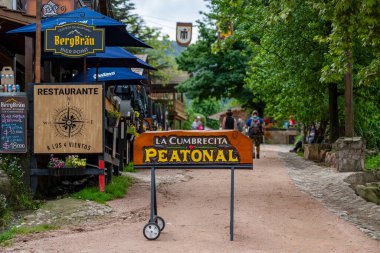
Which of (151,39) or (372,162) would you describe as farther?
(151,39)

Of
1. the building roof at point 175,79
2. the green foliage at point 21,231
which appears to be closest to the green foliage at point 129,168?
the green foliage at point 21,231

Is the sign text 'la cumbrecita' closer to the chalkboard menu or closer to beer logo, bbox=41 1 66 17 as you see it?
the chalkboard menu

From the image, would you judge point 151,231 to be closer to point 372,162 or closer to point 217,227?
point 217,227

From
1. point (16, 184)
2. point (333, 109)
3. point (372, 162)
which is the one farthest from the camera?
point (333, 109)

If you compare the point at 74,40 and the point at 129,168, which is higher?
the point at 74,40

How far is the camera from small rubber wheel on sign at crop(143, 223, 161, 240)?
26.0 feet

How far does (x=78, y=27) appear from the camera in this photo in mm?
11586

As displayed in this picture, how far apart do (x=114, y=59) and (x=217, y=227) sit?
6.60m

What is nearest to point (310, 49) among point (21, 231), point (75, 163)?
point (75, 163)

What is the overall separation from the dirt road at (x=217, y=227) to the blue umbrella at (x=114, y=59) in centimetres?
299

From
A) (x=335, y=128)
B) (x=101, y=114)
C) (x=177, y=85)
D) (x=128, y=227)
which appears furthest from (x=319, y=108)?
(x=177, y=85)

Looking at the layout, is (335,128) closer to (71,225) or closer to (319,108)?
(319,108)

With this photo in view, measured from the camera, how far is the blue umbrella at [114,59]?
13.4 metres

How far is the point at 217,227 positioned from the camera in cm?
899
